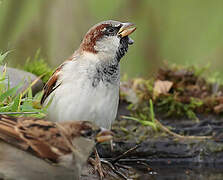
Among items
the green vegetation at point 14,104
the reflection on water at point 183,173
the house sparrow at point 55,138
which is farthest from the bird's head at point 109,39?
the house sparrow at point 55,138

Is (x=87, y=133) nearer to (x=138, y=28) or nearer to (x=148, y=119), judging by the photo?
(x=148, y=119)

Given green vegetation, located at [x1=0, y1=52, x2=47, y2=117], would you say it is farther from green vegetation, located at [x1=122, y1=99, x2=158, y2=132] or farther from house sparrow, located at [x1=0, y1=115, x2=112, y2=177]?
green vegetation, located at [x1=122, y1=99, x2=158, y2=132]

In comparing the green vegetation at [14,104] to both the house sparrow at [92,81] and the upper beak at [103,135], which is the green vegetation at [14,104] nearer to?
the house sparrow at [92,81]

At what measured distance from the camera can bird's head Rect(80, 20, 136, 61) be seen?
416cm

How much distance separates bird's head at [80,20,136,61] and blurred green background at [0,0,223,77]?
9.56 feet

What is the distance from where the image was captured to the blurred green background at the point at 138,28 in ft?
24.2

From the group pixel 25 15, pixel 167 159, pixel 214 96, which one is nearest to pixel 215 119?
pixel 214 96

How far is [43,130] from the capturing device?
307cm

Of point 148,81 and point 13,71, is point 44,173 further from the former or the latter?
point 148,81

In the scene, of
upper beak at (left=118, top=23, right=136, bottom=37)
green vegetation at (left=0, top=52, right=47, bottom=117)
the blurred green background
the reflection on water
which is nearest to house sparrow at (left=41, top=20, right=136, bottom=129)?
upper beak at (left=118, top=23, right=136, bottom=37)

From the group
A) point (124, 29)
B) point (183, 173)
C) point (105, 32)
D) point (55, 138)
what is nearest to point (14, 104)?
point (55, 138)

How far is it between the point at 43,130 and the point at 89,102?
35.3 inches

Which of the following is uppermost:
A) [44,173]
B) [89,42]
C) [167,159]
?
[89,42]

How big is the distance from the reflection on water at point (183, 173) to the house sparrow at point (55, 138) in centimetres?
128
